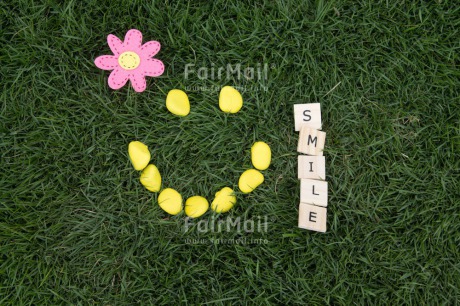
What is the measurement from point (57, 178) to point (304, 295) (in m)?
1.23

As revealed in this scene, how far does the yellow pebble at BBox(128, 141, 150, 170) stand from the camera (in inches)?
73.1

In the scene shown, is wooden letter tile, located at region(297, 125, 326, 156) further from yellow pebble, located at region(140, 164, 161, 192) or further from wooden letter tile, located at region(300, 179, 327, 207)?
yellow pebble, located at region(140, 164, 161, 192)

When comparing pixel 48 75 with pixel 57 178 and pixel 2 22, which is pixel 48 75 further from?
pixel 57 178

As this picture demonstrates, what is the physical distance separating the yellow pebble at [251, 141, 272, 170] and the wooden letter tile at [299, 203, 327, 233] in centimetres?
25

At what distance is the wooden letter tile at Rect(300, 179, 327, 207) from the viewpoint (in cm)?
182

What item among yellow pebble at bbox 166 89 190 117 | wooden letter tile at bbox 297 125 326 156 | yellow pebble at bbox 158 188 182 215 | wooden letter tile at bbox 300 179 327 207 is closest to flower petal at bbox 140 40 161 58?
yellow pebble at bbox 166 89 190 117

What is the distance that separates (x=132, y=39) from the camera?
1.96 metres

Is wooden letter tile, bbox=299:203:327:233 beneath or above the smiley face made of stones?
beneath

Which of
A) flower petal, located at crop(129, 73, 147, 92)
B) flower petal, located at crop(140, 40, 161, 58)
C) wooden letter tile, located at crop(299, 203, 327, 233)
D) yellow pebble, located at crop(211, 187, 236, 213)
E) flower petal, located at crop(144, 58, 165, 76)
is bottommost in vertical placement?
wooden letter tile, located at crop(299, 203, 327, 233)

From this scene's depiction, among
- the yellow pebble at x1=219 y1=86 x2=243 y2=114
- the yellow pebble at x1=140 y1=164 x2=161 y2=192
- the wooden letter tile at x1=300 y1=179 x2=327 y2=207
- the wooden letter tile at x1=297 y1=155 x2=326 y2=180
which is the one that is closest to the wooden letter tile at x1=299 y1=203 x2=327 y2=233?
the wooden letter tile at x1=300 y1=179 x2=327 y2=207

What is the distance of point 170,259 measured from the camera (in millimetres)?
1826

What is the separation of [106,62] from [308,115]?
0.98m

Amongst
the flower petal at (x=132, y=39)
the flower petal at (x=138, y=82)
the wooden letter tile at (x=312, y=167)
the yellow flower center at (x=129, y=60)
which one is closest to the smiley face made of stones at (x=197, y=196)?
the wooden letter tile at (x=312, y=167)

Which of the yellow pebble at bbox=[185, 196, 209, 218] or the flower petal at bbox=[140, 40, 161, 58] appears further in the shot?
the flower petal at bbox=[140, 40, 161, 58]
